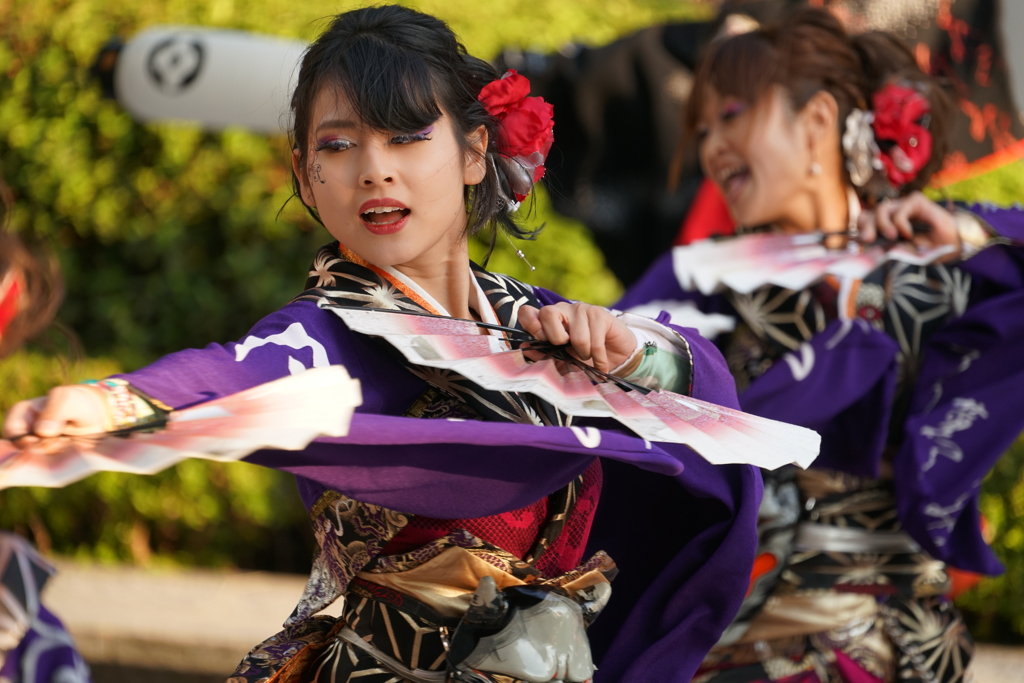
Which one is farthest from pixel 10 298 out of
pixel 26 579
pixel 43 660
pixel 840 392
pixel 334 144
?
pixel 840 392

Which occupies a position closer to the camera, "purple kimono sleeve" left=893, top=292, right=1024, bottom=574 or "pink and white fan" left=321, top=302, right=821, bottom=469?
"pink and white fan" left=321, top=302, right=821, bottom=469

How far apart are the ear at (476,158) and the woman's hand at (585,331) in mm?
216

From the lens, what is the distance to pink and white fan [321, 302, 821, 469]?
1.48m

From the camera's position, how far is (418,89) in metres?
1.58

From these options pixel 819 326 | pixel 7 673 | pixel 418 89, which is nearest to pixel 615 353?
pixel 418 89

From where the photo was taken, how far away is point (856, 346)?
259 centimetres

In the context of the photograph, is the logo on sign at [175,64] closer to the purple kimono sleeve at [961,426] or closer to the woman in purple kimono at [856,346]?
the woman in purple kimono at [856,346]

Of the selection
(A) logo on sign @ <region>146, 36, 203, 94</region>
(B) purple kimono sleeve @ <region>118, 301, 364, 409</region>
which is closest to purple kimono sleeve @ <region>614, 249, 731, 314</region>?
(B) purple kimono sleeve @ <region>118, 301, 364, 409</region>

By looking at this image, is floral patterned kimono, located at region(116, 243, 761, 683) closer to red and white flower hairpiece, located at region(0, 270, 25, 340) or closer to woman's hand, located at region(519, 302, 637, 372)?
woman's hand, located at region(519, 302, 637, 372)

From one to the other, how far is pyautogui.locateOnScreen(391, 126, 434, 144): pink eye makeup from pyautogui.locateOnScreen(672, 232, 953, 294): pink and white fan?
50.0 inches

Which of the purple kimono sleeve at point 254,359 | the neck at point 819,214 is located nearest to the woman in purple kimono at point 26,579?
the purple kimono sleeve at point 254,359

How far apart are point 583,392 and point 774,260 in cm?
130

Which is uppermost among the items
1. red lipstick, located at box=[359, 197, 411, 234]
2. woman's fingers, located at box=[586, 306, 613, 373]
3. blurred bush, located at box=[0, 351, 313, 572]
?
red lipstick, located at box=[359, 197, 411, 234]

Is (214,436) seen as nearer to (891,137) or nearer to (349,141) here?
(349,141)
